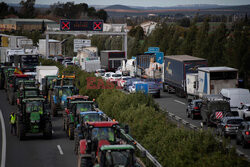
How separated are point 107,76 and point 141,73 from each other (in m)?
4.57

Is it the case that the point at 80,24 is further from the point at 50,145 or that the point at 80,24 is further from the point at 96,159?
the point at 96,159

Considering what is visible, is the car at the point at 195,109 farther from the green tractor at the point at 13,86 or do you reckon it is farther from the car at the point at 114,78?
the car at the point at 114,78

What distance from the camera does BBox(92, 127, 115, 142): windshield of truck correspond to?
20252 millimetres

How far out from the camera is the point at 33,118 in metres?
29.1

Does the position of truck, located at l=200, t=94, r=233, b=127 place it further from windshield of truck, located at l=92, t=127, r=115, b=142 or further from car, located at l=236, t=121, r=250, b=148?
windshield of truck, located at l=92, t=127, r=115, b=142

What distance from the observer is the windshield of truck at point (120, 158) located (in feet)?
53.9

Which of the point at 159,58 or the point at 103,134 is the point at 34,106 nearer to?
the point at 103,134

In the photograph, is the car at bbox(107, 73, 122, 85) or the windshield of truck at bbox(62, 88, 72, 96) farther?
the car at bbox(107, 73, 122, 85)

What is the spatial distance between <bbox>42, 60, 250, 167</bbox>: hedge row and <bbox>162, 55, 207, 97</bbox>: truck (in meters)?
Result: 20.3

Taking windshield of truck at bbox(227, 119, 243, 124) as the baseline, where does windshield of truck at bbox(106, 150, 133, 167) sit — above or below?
above

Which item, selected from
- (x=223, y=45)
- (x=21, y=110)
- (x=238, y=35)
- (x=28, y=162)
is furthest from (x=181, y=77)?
(x=28, y=162)

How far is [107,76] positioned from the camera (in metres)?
64.2

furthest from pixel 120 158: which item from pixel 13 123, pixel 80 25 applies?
pixel 80 25

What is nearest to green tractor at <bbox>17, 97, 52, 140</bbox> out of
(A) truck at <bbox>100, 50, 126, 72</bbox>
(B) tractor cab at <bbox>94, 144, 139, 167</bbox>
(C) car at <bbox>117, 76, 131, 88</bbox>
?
(B) tractor cab at <bbox>94, 144, 139, 167</bbox>
